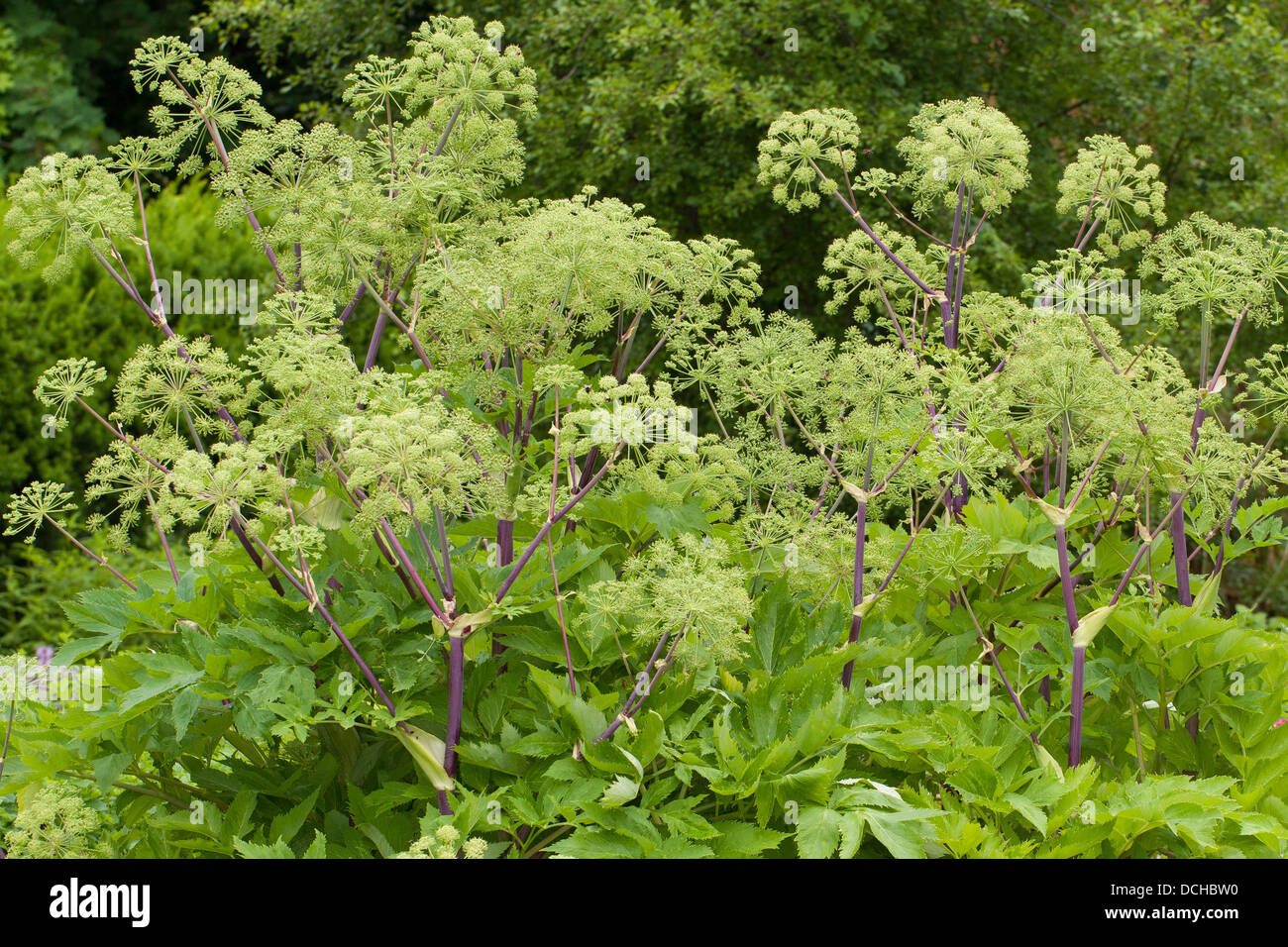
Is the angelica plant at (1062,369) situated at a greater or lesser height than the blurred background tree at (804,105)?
lesser

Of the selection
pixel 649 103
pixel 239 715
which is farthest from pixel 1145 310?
pixel 649 103

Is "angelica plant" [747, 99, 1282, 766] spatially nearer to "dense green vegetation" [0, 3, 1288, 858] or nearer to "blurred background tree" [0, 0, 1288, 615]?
"dense green vegetation" [0, 3, 1288, 858]

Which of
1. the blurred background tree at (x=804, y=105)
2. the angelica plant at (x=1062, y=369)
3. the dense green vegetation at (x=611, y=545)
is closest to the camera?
the dense green vegetation at (x=611, y=545)

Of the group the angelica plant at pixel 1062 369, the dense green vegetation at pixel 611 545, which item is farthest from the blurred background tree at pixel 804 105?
the dense green vegetation at pixel 611 545

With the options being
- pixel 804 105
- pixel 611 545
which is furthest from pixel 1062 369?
pixel 804 105

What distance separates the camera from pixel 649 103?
9.51m

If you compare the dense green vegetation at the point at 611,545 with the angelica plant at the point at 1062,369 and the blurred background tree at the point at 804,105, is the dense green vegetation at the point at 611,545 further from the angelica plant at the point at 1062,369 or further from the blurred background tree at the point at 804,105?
the blurred background tree at the point at 804,105

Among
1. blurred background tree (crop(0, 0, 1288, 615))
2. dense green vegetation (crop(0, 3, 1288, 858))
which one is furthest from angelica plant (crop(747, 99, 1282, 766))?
blurred background tree (crop(0, 0, 1288, 615))

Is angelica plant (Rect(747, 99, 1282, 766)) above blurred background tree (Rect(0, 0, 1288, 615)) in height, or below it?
below

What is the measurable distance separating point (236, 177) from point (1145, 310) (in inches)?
94.4

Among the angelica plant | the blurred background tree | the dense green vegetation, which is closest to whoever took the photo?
the dense green vegetation

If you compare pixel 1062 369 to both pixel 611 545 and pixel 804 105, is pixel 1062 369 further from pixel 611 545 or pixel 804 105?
pixel 804 105

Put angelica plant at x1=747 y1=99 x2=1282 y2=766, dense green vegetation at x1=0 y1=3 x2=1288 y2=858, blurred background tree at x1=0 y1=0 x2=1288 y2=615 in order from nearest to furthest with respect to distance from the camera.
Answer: dense green vegetation at x1=0 y1=3 x2=1288 y2=858, angelica plant at x1=747 y1=99 x2=1282 y2=766, blurred background tree at x1=0 y1=0 x2=1288 y2=615
